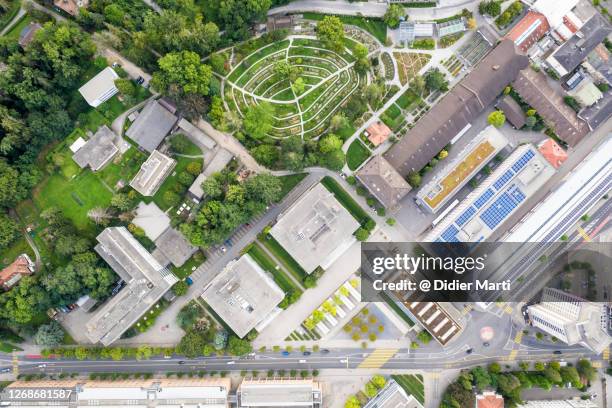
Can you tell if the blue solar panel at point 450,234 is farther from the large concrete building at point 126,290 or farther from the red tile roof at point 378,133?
the large concrete building at point 126,290

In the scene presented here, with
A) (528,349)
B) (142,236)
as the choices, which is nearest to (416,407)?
(528,349)

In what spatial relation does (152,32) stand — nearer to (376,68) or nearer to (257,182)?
(257,182)

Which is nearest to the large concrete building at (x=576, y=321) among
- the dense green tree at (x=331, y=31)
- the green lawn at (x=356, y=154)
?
the green lawn at (x=356, y=154)

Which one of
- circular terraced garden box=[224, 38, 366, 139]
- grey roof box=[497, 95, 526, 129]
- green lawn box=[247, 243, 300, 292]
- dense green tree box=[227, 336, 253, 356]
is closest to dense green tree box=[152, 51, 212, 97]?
circular terraced garden box=[224, 38, 366, 139]

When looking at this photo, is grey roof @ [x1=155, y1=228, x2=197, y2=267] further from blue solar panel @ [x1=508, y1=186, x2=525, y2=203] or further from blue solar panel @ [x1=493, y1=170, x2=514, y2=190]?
blue solar panel @ [x1=508, y1=186, x2=525, y2=203]

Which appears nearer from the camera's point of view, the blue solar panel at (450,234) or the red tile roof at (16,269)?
the blue solar panel at (450,234)

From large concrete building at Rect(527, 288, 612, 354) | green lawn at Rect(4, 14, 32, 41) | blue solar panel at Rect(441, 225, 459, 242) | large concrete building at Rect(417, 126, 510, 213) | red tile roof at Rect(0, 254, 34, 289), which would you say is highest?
green lawn at Rect(4, 14, 32, 41)
